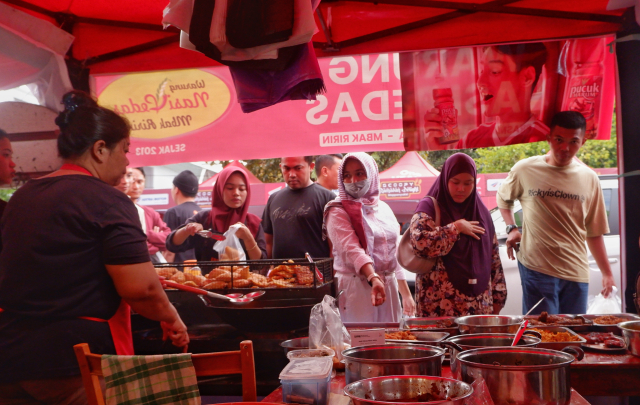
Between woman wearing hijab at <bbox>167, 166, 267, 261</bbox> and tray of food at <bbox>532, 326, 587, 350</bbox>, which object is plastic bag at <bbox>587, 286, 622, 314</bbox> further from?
woman wearing hijab at <bbox>167, 166, 267, 261</bbox>

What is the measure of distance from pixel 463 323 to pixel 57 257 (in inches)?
63.2

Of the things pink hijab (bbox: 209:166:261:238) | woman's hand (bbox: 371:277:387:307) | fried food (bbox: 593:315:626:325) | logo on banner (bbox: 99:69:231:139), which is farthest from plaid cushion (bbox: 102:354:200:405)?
logo on banner (bbox: 99:69:231:139)

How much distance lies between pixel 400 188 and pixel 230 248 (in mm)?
7874

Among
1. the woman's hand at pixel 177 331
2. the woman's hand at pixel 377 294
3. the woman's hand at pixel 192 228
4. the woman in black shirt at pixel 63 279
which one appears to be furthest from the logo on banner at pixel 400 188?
the woman in black shirt at pixel 63 279

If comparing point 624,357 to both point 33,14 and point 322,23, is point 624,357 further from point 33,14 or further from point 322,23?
point 33,14

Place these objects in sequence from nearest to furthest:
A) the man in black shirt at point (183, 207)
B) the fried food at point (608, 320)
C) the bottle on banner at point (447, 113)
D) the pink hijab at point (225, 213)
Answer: the fried food at point (608, 320), the bottle on banner at point (447, 113), the pink hijab at point (225, 213), the man in black shirt at point (183, 207)

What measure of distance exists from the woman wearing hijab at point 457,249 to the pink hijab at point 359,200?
15.5 inches

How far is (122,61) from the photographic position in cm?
371

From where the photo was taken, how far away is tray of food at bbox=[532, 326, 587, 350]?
1926mm

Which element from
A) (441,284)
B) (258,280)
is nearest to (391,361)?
(258,280)

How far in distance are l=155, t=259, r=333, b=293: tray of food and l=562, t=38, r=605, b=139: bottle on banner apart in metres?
2.20

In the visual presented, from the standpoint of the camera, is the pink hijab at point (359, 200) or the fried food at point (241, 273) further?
the pink hijab at point (359, 200)

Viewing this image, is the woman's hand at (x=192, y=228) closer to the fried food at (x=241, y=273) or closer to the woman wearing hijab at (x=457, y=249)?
the fried food at (x=241, y=273)

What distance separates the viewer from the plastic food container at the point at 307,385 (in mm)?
1363
